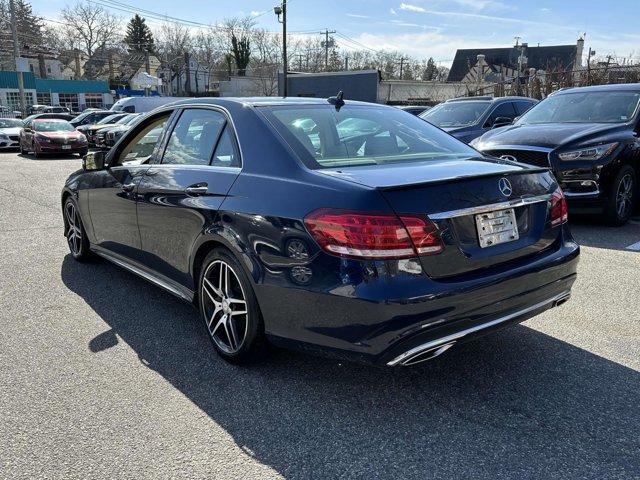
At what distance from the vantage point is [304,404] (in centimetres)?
293

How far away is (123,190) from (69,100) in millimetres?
72768

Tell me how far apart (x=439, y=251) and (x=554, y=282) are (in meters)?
0.96

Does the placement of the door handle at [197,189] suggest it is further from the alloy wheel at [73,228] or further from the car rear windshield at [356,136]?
the alloy wheel at [73,228]

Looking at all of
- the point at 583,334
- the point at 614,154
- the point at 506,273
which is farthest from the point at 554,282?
the point at 614,154

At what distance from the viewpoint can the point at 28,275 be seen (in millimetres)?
5297

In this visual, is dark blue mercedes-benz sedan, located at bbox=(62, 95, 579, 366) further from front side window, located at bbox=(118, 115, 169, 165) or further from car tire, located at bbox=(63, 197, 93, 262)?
car tire, located at bbox=(63, 197, 93, 262)

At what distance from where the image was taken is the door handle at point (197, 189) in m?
3.44

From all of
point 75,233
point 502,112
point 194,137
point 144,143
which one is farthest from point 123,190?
point 502,112

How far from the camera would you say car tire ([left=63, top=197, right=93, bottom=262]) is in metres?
5.54

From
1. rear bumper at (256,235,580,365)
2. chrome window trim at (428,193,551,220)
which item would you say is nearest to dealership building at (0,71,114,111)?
rear bumper at (256,235,580,365)

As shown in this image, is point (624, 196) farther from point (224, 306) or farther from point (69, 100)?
point (69, 100)

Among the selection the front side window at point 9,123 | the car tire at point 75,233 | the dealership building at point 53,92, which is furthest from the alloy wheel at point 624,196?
the dealership building at point 53,92

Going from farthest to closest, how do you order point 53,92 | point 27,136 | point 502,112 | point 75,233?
1. point 53,92
2. point 27,136
3. point 502,112
4. point 75,233

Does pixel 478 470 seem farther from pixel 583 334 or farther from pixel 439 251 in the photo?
pixel 583 334
